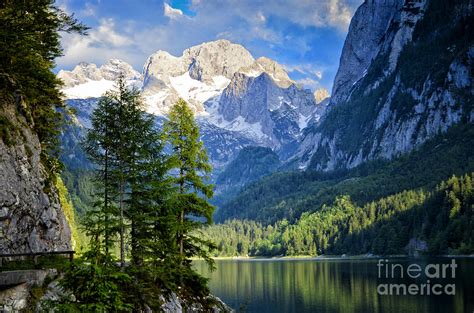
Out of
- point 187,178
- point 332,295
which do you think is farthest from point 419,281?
point 187,178

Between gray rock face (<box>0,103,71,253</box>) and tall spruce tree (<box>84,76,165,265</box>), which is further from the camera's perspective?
tall spruce tree (<box>84,76,165,265</box>)

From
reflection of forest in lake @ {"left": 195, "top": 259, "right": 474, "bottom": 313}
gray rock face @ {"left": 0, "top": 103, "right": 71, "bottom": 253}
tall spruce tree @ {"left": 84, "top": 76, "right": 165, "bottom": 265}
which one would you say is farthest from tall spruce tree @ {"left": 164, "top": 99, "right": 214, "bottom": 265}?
reflection of forest in lake @ {"left": 195, "top": 259, "right": 474, "bottom": 313}

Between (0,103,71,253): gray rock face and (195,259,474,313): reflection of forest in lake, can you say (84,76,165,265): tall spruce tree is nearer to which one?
(0,103,71,253): gray rock face

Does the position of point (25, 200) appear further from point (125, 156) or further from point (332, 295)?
point (332, 295)

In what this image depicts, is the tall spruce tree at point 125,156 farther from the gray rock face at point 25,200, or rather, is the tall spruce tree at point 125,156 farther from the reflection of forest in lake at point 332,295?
the reflection of forest in lake at point 332,295

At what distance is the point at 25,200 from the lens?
1314 inches

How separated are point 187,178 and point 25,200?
38.0 ft

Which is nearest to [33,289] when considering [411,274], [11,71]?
[11,71]

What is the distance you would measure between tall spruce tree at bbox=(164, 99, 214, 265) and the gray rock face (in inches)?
413

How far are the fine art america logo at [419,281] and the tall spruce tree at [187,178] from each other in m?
55.1

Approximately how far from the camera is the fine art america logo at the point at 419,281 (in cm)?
7981

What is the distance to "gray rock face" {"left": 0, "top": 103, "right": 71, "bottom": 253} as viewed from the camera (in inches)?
1203

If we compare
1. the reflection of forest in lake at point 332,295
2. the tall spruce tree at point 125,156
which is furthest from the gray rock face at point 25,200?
the reflection of forest in lake at point 332,295

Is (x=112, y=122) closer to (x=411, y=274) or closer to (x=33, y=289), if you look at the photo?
(x=33, y=289)
